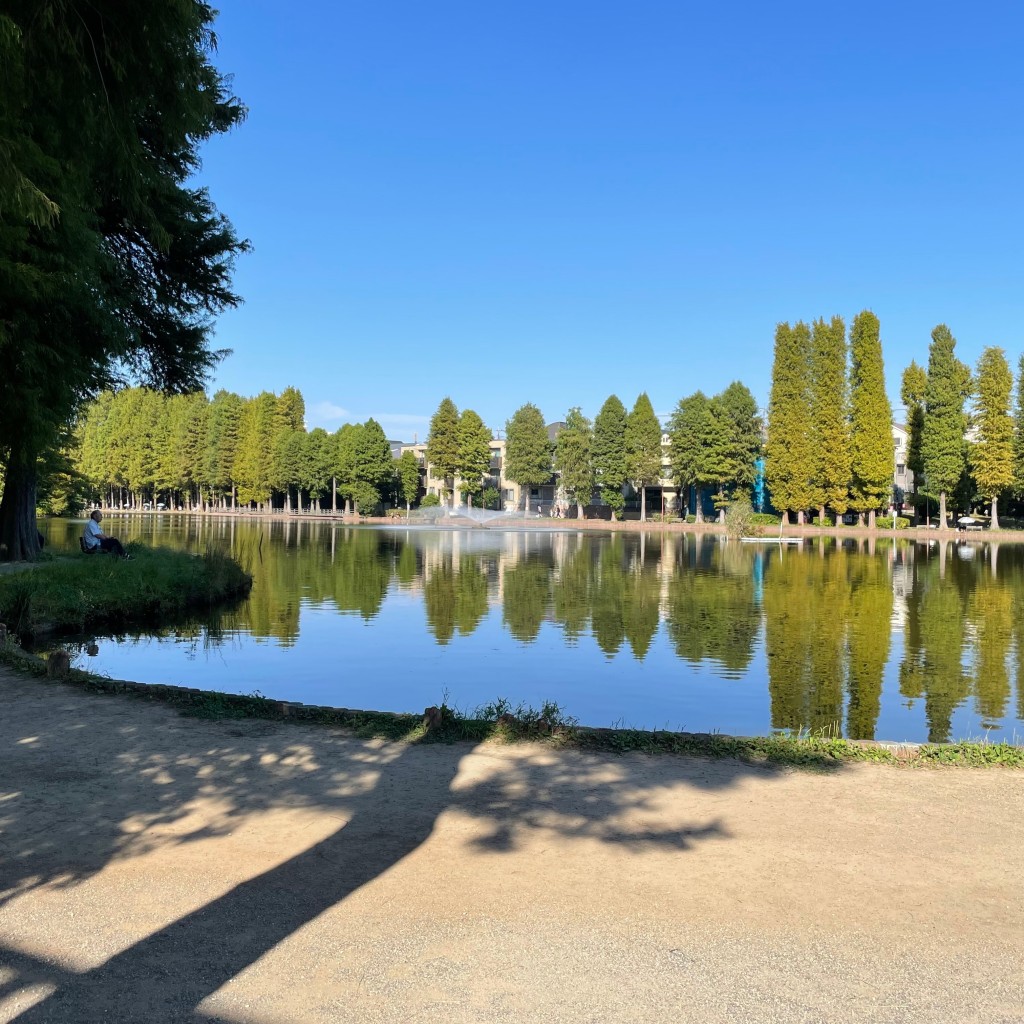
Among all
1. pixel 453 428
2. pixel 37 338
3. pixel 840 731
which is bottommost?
pixel 840 731

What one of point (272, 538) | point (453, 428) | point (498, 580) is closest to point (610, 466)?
point (453, 428)

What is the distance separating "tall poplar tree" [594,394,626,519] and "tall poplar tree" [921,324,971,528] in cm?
2157

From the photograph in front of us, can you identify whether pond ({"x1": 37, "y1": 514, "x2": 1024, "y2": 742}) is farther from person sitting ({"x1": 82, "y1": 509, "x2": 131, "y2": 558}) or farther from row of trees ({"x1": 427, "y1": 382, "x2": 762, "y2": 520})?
row of trees ({"x1": 427, "y1": 382, "x2": 762, "y2": 520})

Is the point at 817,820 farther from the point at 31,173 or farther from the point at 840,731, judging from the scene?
the point at 31,173

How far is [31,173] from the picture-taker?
5398 mm

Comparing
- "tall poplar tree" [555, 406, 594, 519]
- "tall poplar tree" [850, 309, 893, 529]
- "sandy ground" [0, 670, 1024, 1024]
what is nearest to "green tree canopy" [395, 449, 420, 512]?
"tall poplar tree" [555, 406, 594, 519]

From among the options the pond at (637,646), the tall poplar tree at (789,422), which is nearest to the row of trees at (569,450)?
the tall poplar tree at (789,422)

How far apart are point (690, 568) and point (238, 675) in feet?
62.8

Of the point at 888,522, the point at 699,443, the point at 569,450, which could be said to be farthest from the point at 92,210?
the point at 569,450

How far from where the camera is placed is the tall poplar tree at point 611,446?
6519cm

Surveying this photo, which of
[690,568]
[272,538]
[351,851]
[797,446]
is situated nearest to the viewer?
[351,851]

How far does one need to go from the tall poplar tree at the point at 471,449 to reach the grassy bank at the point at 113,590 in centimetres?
5213

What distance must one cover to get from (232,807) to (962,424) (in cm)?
5293

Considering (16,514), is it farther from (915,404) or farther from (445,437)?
(445,437)
